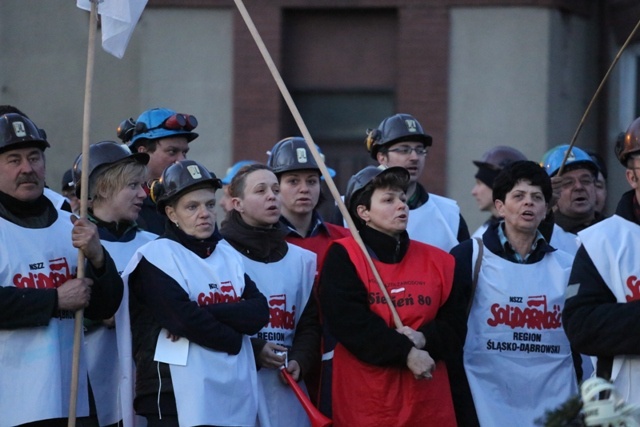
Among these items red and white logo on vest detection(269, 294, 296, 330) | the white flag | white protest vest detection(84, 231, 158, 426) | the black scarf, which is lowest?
white protest vest detection(84, 231, 158, 426)

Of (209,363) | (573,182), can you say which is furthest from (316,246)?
(573,182)

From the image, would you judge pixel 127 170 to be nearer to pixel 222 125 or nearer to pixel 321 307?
pixel 321 307

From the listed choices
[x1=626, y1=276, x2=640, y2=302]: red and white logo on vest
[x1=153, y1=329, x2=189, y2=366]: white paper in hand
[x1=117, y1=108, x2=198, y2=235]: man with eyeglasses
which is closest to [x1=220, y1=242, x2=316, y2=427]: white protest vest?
[x1=153, y1=329, x2=189, y2=366]: white paper in hand

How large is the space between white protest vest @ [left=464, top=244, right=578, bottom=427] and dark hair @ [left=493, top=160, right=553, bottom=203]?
1.34 feet

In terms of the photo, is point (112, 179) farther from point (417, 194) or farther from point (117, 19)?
point (417, 194)

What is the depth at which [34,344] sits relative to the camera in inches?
277

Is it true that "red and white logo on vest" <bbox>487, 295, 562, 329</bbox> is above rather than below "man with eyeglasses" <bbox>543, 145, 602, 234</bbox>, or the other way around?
below

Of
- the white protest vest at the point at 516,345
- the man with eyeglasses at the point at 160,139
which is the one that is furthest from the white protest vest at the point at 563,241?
the man with eyeglasses at the point at 160,139

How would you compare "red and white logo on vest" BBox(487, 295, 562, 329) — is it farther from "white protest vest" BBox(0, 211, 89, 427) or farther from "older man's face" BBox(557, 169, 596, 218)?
"white protest vest" BBox(0, 211, 89, 427)

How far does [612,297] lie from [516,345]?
122cm

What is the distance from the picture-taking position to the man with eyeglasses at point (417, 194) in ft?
29.0

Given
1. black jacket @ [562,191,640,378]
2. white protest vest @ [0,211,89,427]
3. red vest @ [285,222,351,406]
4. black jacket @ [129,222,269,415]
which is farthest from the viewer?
red vest @ [285,222,351,406]

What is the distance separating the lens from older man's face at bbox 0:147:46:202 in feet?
23.3

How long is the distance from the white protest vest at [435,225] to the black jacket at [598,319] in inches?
80.0
